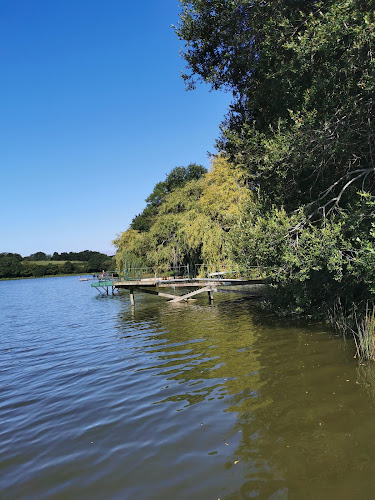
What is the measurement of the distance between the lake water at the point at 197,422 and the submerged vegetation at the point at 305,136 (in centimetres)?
169

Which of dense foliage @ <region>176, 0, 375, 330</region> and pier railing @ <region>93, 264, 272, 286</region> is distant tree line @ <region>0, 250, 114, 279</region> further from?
dense foliage @ <region>176, 0, 375, 330</region>

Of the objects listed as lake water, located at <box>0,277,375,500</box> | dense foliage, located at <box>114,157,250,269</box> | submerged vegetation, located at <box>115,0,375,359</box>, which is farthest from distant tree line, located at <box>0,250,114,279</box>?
lake water, located at <box>0,277,375,500</box>

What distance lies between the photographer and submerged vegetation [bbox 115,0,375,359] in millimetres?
7441

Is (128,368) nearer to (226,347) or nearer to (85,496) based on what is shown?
(226,347)

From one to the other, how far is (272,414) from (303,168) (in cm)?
653

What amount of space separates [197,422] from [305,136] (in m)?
6.83

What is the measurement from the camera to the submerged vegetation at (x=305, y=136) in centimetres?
744

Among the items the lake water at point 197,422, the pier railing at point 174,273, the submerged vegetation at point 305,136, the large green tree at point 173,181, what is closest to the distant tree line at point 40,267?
the large green tree at point 173,181

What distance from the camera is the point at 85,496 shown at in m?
3.53

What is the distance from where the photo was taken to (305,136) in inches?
332

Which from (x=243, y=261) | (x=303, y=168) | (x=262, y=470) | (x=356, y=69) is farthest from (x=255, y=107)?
(x=262, y=470)

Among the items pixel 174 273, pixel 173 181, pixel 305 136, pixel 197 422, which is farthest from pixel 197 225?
pixel 173 181

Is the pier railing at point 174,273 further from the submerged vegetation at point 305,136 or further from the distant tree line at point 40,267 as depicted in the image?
the distant tree line at point 40,267

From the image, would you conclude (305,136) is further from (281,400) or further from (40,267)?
(40,267)
